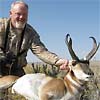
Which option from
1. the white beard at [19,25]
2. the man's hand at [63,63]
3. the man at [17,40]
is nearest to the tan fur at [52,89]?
the man's hand at [63,63]

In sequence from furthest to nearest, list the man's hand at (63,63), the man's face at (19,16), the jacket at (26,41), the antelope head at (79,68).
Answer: the jacket at (26,41) → the man's face at (19,16) → the man's hand at (63,63) → the antelope head at (79,68)

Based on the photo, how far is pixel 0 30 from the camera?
6887mm

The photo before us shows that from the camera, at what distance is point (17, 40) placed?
7.12 m

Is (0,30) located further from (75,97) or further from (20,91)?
(75,97)

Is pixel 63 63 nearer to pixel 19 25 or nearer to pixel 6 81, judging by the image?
pixel 6 81

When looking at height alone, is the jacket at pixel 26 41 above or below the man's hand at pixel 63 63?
above

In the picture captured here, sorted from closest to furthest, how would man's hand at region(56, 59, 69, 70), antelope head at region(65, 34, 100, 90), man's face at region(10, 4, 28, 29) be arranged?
antelope head at region(65, 34, 100, 90), man's hand at region(56, 59, 69, 70), man's face at region(10, 4, 28, 29)

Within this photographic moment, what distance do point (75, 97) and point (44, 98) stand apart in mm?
411

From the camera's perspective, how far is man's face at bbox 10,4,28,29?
6.84 m

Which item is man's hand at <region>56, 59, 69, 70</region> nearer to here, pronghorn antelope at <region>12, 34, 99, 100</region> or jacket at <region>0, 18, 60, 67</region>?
pronghorn antelope at <region>12, 34, 99, 100</region>

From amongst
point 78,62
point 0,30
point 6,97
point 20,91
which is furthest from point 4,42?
point 78,62

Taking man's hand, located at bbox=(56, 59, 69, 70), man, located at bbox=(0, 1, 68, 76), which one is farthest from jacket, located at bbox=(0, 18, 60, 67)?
man's hand, located at bbox=(56, 59, 69, 70)

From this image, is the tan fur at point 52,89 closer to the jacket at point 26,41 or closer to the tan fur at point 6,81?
the tan fur at point 6,81

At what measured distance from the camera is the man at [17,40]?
686 centimetres
